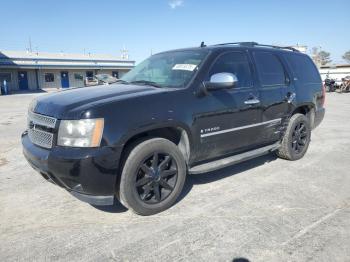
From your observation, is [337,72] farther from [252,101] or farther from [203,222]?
[203,222]

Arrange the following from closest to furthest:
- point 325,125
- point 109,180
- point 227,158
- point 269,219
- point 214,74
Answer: point 109,180
point 269,219
point 214,74
point 227,158
point 325,125

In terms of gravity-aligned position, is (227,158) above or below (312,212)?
above

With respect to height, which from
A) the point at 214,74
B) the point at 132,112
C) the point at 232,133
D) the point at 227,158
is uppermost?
the point at 214,74

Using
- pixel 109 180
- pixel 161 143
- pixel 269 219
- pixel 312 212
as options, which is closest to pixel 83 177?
pixel 109 180

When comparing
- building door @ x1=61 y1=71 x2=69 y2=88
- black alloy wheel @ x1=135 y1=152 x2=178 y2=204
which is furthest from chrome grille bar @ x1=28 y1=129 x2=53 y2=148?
building door @ x1=61 y1=71 x2=69 y2=88

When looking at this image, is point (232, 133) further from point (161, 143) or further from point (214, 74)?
point (161, 143)

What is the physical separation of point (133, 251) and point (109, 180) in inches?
29.2

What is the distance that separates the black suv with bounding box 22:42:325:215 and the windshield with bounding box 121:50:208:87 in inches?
0.7

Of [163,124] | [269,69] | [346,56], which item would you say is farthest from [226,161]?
[346,56]

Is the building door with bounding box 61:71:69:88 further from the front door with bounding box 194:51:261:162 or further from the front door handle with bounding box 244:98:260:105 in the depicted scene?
the front door handle with bounding box 244:98:260:105

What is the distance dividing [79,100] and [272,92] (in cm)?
302

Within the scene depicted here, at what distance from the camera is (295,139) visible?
18.8ft

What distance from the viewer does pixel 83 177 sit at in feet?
10.3

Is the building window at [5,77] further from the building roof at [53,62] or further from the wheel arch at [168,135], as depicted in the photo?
the wheel arch at [168,135]
